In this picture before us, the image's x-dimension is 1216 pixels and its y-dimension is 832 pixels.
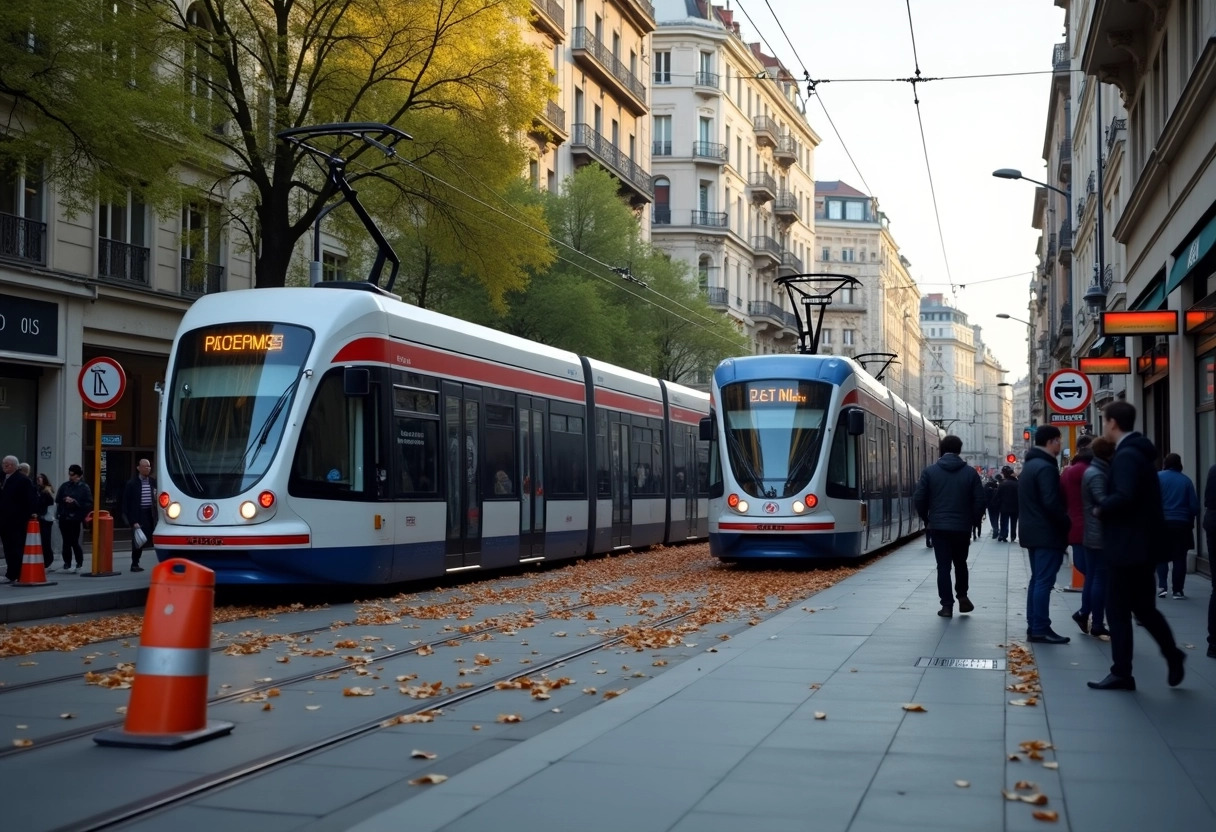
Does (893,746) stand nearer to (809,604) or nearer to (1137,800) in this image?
(1137,800)

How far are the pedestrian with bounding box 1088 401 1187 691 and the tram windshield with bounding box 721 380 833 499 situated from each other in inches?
503

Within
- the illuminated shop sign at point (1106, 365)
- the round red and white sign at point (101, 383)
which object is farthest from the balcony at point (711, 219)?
the round red and white sign at point (101, 383)

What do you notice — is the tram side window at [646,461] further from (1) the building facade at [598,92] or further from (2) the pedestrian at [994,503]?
(1) the building facade at [598,92]

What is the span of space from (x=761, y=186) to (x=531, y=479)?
58.7 meters

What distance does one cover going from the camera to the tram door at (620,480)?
2606cm

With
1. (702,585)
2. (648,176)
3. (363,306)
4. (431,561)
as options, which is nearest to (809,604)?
(702,585)

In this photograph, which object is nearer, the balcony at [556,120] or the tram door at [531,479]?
the tram door at [531,479]

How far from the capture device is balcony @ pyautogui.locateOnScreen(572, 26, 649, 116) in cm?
5328

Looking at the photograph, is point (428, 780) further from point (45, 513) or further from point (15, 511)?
point (45, 513)

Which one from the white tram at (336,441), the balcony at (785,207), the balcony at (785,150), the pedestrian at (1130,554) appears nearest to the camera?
the pedestrian at (1130,554)

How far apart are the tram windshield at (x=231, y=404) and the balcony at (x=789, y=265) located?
6842 centimetres

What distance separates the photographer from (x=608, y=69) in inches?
2192

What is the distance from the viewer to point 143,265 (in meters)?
28.7

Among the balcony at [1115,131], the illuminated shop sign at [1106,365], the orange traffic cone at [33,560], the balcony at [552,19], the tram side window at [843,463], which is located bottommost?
the orange traffic cone at [33,560]
